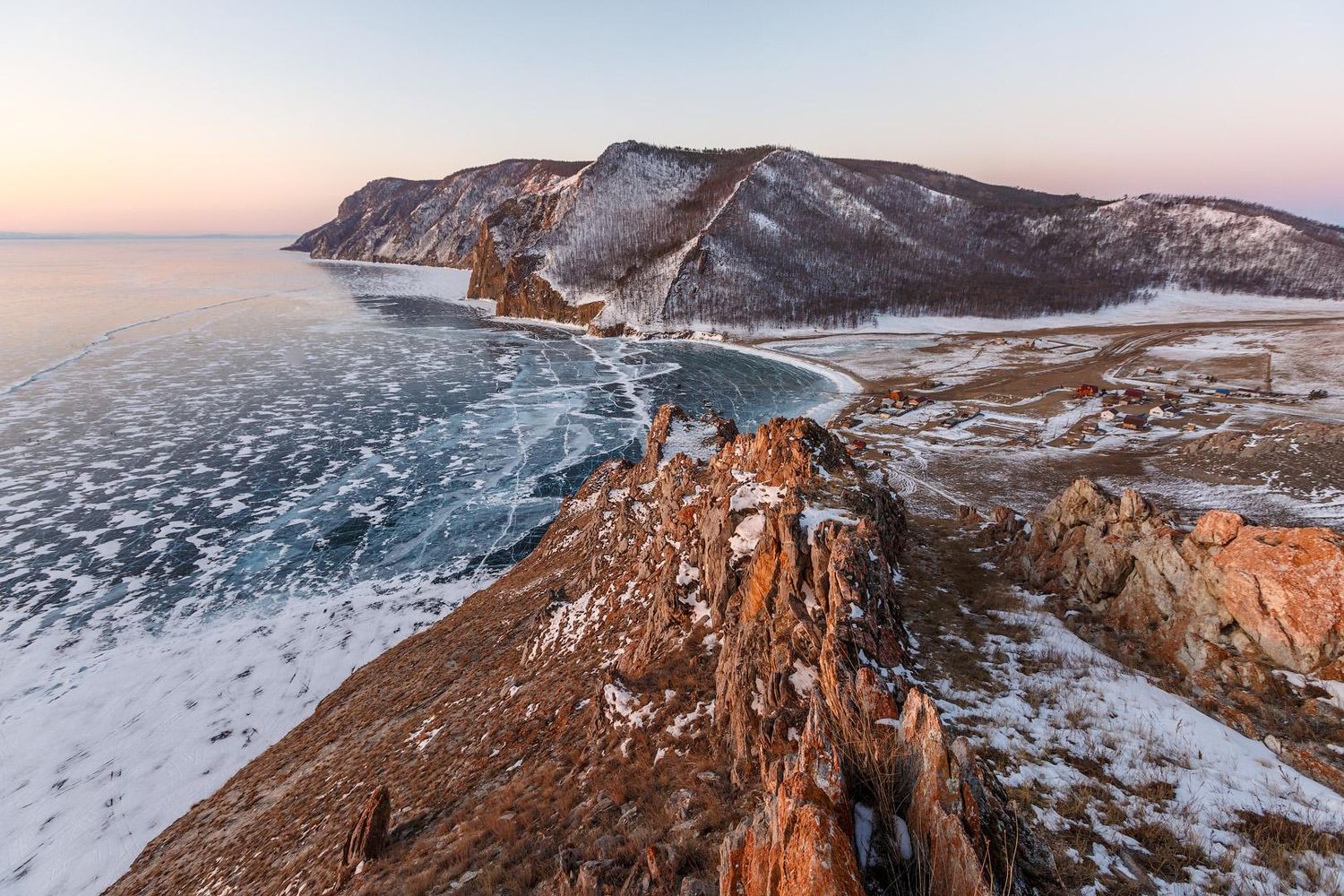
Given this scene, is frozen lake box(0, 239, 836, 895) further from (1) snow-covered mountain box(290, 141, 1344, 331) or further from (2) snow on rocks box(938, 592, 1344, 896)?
(1) snow-covered mountain box(290, 141, 1344, 331)

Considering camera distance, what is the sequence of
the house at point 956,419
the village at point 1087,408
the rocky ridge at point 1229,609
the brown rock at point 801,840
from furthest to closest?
the house at point 956,419 → the village at point 1087,408 → the rocky ridge at point 1229,609 → the brown rock at point 801,840

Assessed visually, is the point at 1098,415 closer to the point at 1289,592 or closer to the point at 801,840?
the point at 1289,592

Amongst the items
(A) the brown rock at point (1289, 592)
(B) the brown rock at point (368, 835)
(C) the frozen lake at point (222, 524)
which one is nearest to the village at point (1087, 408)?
(C) the frozen lake at point (222, 524)

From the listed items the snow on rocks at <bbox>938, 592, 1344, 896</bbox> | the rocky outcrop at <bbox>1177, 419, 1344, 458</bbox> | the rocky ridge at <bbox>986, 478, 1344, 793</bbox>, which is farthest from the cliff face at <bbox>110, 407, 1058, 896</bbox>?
the rocky outcrop at <bbox>1177, 419, 1344, 458</bbox>

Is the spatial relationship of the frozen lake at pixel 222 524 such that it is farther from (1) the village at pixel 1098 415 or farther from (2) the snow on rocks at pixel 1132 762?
(2) the snow on rocks at pixel 1132 762

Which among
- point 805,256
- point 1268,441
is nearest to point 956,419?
point 1268,441

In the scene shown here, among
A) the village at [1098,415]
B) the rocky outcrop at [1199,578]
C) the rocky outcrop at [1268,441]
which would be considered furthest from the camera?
the rocky outcrop at [1268,441]

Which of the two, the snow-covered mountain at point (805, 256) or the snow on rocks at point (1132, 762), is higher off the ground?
the snow-covered mountain at point (805, 256)
